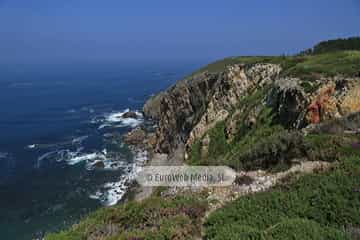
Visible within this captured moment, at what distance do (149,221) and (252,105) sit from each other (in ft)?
75.8

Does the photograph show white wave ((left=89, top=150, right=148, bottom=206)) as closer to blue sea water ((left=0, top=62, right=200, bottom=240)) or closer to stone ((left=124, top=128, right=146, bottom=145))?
blue sea water ((left=0, top=62, right=200, bottom=240))

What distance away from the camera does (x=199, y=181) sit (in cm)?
1478

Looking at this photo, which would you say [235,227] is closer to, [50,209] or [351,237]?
[351,237]

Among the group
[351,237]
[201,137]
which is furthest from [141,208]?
[201,137]

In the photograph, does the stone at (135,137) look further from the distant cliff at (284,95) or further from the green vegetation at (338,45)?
the green vegetation at (338,45)

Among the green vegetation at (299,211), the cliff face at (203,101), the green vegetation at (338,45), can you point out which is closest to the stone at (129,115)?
the cliff face at (203,101)

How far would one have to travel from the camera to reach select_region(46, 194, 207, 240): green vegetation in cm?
1019

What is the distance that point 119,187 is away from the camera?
44.7 metres

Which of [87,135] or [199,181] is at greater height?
[199,181]

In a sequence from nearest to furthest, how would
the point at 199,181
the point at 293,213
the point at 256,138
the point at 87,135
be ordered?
the point at 293,213
the point at 199,181
the point at 256,138
the point at 87,135

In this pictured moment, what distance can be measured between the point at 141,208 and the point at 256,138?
14.8m

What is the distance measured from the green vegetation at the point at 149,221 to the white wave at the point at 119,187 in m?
28.1

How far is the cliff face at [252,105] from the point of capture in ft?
71.3

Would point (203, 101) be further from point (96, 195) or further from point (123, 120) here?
point (123, 120)
